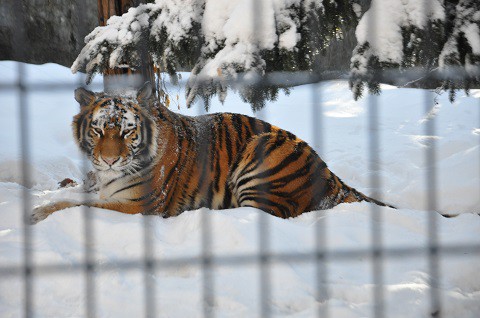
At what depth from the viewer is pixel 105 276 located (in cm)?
256

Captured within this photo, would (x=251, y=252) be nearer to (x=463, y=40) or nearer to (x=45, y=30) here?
(x=463, y=40)

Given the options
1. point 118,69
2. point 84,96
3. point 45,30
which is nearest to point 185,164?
point 84,96

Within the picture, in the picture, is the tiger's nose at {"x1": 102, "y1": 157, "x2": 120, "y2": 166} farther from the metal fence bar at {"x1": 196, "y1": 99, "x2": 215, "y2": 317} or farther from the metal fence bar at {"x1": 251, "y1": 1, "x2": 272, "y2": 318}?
the metal fence bar at {"x1": 251, "y1": 1, "x2": 272, "y2": 318}

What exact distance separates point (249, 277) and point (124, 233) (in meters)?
0.67

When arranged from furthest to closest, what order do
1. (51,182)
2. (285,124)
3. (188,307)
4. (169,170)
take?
(285,124), (51,182), (169,170), (188,307)

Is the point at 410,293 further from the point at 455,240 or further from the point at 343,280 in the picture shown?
the point at 455,240

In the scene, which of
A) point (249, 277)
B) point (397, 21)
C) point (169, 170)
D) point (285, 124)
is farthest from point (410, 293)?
point (285, 124)

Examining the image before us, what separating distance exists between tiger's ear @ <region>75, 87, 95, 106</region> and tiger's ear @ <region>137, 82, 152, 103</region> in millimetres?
268

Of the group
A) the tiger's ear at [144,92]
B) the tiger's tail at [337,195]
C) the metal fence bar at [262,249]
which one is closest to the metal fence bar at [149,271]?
the metal fence bar at [262,249]

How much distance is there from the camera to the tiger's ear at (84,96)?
143 inches

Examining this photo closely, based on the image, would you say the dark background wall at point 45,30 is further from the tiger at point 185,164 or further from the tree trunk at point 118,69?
the tiger at point 185,164

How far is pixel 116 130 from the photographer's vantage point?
3553 millimetres

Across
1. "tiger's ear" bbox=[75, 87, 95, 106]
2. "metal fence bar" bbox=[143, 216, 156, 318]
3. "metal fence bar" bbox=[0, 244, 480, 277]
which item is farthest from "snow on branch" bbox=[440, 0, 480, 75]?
"tiger's ear" bbox=[75, 87, 95, 106]

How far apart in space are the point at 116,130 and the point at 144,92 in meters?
0.32
